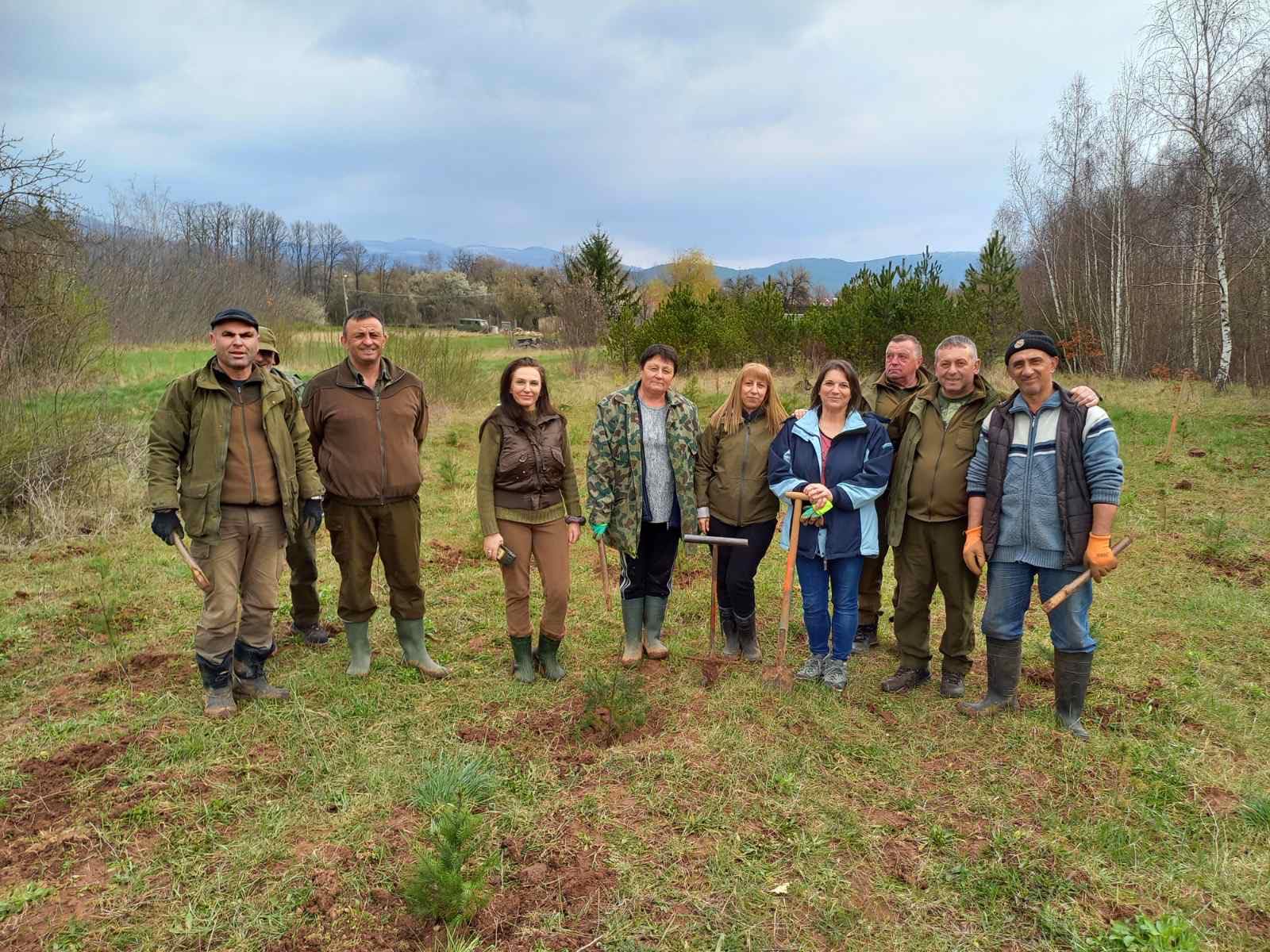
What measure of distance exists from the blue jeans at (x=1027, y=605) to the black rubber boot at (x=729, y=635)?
59.9 inches

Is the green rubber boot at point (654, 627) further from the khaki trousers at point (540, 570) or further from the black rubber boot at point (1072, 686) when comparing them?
the black rubber boot at point (1072, 686)

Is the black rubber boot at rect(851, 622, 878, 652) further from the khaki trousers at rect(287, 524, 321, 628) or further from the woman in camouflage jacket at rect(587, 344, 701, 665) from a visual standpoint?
the khaki trousers at rect(287, 524, 321, 628)

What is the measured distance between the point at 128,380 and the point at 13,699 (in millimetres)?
14674

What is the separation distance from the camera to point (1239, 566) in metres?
6.58

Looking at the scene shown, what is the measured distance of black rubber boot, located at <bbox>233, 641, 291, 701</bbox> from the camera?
3939mm

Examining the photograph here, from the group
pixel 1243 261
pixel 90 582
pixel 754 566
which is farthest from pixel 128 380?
pixel 1243 261

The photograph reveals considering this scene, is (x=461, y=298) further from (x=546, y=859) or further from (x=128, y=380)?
(x=546, y=859)

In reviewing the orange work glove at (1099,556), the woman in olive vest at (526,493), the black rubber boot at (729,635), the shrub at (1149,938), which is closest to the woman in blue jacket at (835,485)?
the black rubber boot at (729,635)

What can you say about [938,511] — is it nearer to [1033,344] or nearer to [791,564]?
[791,564]

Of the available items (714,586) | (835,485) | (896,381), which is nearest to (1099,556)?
(835,485)

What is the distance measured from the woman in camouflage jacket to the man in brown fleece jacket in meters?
1.09

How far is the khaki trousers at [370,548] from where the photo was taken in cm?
404

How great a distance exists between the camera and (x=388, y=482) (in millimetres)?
3990

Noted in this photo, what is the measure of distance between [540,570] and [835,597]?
177 cm
